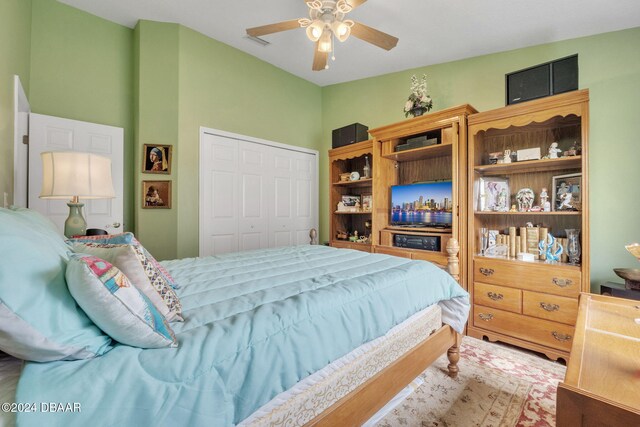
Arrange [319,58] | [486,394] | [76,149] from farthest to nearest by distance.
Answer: [76,149], [319,58], [486,394]

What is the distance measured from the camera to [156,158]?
121 inches

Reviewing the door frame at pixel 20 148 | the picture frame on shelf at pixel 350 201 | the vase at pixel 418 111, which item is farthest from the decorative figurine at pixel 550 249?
the door frame at pixel 20 148

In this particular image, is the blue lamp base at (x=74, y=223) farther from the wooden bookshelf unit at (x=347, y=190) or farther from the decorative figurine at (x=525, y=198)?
the decorative figurine at (x=525, y=198)

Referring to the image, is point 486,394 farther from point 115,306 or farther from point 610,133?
point 610,133

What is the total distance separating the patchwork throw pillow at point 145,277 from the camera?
99 centimetres

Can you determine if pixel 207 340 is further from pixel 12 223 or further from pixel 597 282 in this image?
pixel 597 282

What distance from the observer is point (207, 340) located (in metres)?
0.86

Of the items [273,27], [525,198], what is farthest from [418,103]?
[273,27]

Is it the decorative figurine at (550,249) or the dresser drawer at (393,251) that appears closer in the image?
the decorative figurine at (550,249)

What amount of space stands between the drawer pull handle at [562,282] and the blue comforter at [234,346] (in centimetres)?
113

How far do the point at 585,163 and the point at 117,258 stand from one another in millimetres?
3013

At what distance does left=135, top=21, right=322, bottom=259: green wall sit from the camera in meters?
3.03

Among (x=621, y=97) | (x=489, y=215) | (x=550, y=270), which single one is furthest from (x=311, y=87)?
(x=550, y=270)

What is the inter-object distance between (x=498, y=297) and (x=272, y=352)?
2384 millimetres
